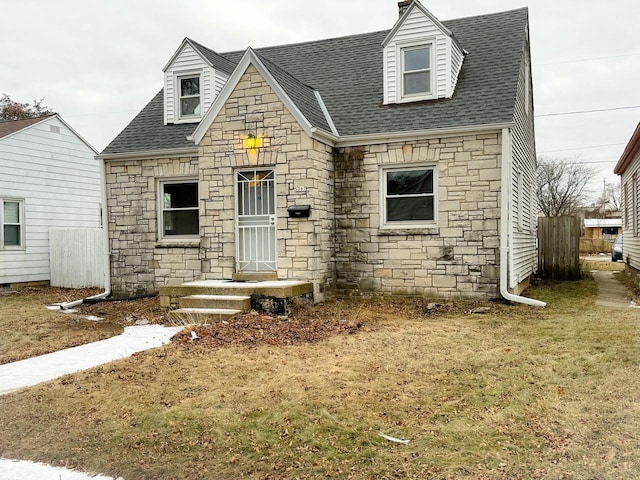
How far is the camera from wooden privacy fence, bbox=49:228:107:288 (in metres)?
15.1

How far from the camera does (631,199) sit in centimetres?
1580

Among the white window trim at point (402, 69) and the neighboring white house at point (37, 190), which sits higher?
the white window trim at point (402, 69)

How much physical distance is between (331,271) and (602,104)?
33.0 meters

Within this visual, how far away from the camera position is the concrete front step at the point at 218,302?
8.90 m

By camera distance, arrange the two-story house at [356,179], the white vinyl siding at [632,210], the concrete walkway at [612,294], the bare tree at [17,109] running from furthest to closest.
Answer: the bare tree at [17,109] → the white vinyl siding at [632,210] → the concrete walkway at [612,294] → the two-story house at [356,179]


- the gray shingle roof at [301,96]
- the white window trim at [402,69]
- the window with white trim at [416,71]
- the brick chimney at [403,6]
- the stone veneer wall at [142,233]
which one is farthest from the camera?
the brick chimney at [403,6]

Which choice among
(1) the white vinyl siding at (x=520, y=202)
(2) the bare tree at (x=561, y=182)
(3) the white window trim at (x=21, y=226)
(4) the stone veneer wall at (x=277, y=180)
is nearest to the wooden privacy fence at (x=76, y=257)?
(3) the white window trim at (x=21, y=226)

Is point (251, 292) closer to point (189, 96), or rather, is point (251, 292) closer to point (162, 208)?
point (162, 208)

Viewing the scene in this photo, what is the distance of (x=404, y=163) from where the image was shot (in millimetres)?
10500

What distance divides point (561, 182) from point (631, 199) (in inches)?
1244

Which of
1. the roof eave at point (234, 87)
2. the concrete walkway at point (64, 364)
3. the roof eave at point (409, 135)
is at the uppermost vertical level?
the roof eave at point (234, 87)

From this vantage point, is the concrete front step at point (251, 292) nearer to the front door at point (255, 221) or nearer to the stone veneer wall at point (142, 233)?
the front door at point (255, 221)

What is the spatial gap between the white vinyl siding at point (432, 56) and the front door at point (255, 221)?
3.32 meters

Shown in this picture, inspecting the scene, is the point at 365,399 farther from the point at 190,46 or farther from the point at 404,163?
the point at 190,46
